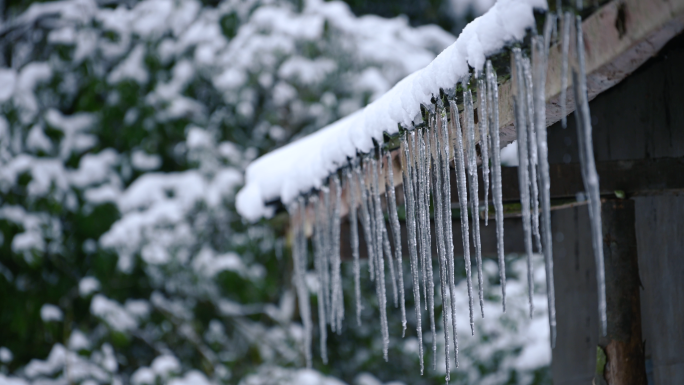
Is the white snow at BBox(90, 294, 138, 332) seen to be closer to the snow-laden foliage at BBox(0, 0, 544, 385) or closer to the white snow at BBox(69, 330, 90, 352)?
the snow-laden foliage at BBox(0, 0, 544, 385)

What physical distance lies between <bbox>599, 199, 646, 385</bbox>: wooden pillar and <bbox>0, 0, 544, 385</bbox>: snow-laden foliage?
3.44m

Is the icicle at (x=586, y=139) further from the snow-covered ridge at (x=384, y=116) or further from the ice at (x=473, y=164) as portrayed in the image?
the ice at (x=473, y=164)

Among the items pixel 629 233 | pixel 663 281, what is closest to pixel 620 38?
pixel 629 233

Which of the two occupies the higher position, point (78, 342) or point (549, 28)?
point (549, 28)

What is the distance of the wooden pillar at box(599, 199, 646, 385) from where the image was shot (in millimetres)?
1620

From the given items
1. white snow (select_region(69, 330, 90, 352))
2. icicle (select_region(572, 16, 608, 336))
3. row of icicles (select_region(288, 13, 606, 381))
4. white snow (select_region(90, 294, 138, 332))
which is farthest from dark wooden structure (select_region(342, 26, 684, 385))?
white snow (select_region(69, 330, 90, 352))

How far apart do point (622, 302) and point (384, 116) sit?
2.90ft

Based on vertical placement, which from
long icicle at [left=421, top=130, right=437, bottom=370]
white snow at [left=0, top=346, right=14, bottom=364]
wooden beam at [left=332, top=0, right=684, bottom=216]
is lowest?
white snow at [left=0, top=346, right=14, bottom=364]

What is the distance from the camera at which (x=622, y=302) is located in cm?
163

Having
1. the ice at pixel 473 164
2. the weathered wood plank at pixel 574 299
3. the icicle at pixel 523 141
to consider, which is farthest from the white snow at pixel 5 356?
the icicle at pixel 523 141

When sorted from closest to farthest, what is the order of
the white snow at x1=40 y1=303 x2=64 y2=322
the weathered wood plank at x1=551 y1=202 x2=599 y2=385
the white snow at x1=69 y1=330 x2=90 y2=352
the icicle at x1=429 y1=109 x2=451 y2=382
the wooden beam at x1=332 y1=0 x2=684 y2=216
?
the wooden beam at x1=332 y1=0 x2=684 y2=216 → the icicle at x1=429 y1=109 x2=451 y2=382 → the weathered wood plank at x1=551 y1=202 x2=599 y2=385 → the white snow at x1=69 y1=330 x2=90 y2=352 → the white snow at x1=40 y1=303 x2=64 y2=322

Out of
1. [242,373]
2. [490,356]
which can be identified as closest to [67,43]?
[242,373]

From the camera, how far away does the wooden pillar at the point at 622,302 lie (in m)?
1.62

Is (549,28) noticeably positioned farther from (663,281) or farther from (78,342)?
(78,342)
